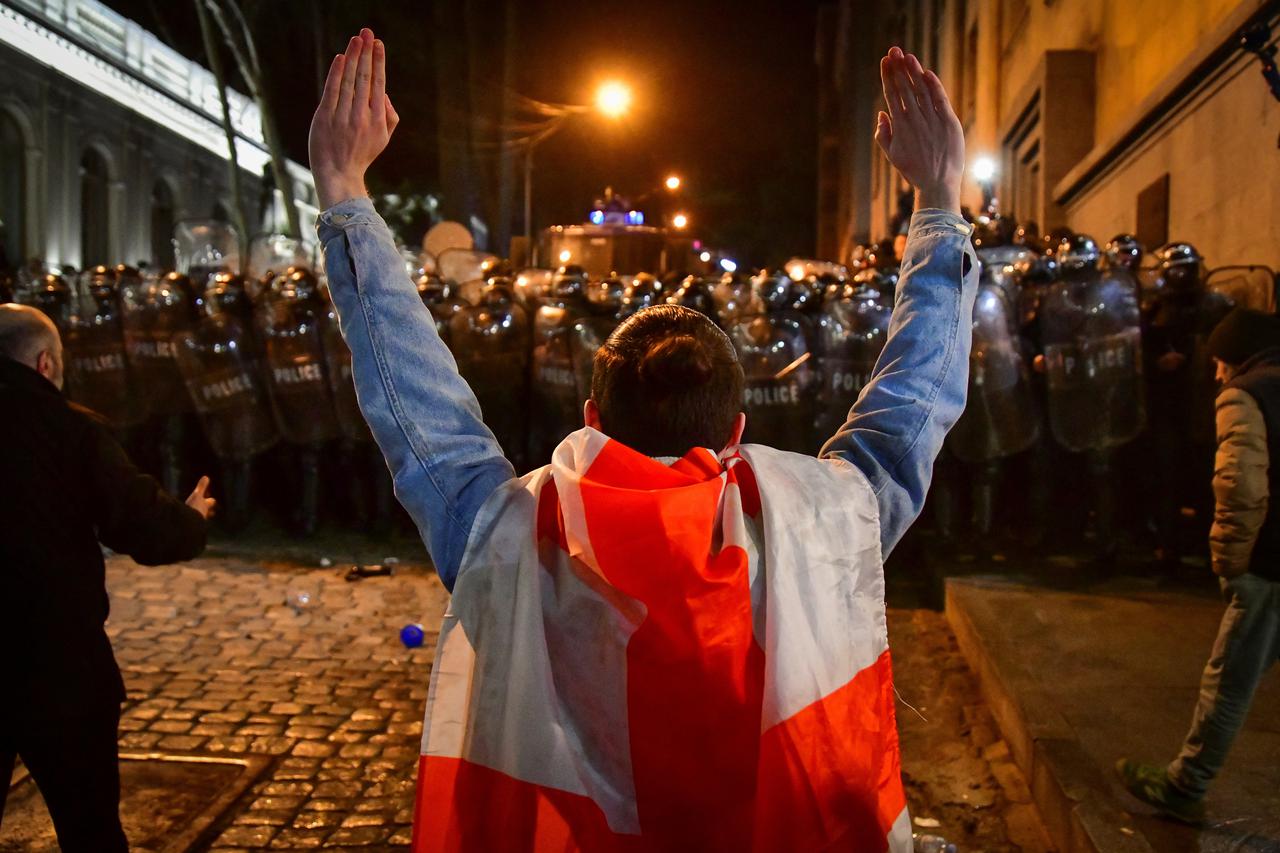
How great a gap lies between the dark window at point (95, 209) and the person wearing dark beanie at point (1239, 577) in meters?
27.5

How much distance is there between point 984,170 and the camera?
17219 millimetres

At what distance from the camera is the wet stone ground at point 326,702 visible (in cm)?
413

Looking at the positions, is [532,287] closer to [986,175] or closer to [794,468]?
[794,468]

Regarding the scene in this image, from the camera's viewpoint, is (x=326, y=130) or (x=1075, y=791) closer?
(x=326, y=130)

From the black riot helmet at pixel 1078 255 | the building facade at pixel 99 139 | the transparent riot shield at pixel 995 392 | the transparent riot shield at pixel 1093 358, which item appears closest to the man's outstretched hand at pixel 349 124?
the transparent riot shield at pixel 995 392

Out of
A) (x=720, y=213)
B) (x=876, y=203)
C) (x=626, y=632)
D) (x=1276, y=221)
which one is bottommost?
(x=626, y=632)

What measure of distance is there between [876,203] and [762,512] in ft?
101

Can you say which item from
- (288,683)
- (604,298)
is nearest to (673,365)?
(288,683)

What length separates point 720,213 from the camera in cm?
5138

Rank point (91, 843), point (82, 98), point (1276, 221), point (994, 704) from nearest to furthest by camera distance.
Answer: point (91, 843), point (994, 704), point (1276, 221), point (82, 98)

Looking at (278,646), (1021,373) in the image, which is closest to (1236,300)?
(1021,373)

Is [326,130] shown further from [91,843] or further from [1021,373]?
[1021,373]

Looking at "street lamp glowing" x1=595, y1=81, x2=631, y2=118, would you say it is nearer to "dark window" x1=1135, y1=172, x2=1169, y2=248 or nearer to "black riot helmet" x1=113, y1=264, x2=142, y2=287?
"dark window" x1=1135, y1=172, x2=1169, y2=248

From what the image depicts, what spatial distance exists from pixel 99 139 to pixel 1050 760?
2773cm
